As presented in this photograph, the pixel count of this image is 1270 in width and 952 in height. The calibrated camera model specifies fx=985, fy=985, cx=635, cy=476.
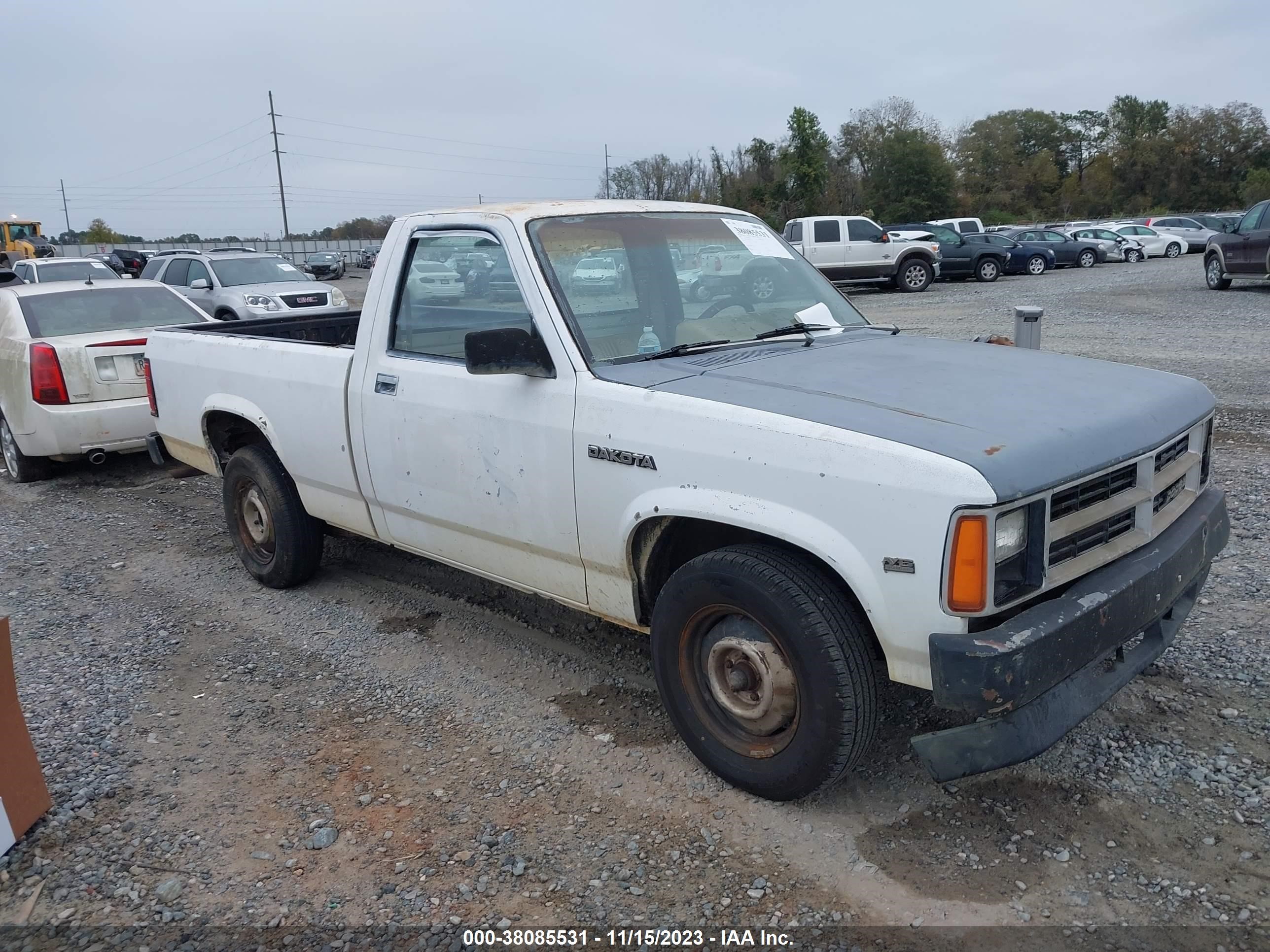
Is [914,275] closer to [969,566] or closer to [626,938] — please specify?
[969,566]

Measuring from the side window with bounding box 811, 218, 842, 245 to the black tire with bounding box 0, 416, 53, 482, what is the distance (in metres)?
19.4

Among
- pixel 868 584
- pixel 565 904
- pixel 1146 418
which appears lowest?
pixel 565 904

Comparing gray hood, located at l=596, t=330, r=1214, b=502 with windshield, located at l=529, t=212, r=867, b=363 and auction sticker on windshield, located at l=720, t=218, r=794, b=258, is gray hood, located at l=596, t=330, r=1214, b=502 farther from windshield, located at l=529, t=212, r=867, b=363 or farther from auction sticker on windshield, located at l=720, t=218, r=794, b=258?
auction sticker on windshield, located at l=720, t=218, r=794, b=258

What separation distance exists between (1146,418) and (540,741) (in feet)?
7.87

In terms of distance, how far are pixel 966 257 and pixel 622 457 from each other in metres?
26.0

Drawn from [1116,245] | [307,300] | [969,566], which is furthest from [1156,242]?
[969,566]

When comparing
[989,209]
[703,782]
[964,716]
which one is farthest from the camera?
[989,209]

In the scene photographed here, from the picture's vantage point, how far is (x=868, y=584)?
2754 mm

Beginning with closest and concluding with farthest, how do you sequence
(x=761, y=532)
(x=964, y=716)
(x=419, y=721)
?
(x=761, y=532)
(x=964, y=716)
(x=419, y=721)

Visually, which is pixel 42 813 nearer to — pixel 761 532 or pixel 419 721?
pixel 419 721

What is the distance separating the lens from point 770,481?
293 centimetres

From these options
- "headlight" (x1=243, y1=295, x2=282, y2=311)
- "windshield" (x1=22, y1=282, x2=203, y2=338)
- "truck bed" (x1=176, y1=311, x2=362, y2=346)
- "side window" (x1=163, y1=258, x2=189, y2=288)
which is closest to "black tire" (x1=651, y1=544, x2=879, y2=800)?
"truck bed" (x1=176, y1=311, x2=362, y2=346)

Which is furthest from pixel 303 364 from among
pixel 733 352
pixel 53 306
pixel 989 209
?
pixel 989 209

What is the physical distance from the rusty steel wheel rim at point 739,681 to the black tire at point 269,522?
272 cm
